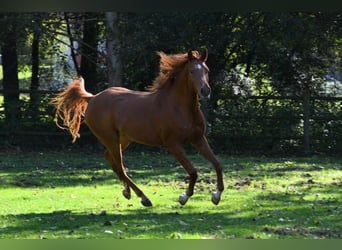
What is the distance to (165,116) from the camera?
25.2 feet

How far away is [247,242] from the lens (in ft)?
4.12

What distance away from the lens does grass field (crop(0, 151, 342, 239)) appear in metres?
6.04

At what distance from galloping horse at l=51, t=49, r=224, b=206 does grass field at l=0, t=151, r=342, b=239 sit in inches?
22.6

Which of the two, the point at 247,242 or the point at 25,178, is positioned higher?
the point at 247,242

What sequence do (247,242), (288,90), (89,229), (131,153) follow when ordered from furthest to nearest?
(288,90) → (131,153) → (89,229) → (247,242)

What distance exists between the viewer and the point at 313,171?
12156 millimetres

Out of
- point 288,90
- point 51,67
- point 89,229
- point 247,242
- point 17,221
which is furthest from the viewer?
point 51,67

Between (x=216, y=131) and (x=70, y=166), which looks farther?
(x=216, y=131)

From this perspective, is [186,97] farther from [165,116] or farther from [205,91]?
[205,91]

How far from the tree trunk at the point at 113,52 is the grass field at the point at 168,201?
297 centimetres

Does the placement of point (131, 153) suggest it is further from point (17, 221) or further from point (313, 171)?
point (17, 221)
